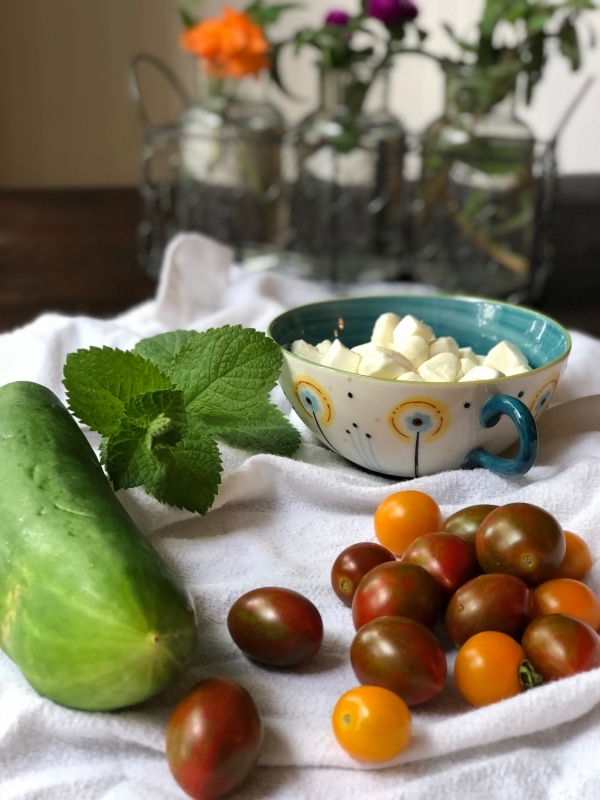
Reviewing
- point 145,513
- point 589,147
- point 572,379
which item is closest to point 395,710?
point 145,513

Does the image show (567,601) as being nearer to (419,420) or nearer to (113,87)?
(419,420)

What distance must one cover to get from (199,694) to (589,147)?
2730mm

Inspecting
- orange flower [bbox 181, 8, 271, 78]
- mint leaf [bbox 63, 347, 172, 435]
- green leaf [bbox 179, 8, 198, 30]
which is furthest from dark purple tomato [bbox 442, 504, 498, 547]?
green leaf [bbox 179, 8, 198, 30]

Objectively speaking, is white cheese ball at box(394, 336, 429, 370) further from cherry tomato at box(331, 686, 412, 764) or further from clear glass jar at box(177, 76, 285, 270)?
clear glass jar at box(177, 76, 285, 270)

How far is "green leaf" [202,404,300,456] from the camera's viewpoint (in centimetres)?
72

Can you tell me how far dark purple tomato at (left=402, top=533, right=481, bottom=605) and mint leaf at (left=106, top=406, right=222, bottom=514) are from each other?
0.52ft

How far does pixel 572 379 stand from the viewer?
0.80 m

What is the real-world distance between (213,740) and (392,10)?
1108 mm

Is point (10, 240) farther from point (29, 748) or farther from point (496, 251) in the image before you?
point (29, 748)

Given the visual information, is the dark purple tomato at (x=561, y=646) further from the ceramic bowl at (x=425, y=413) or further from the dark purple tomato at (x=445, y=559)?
the ceramic bowl at (x=425, y=413)

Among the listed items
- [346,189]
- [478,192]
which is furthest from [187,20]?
[478,192]

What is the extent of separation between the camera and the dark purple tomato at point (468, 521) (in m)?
0.56

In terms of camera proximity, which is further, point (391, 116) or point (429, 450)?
point (391, 116)

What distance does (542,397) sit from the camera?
0.70m
